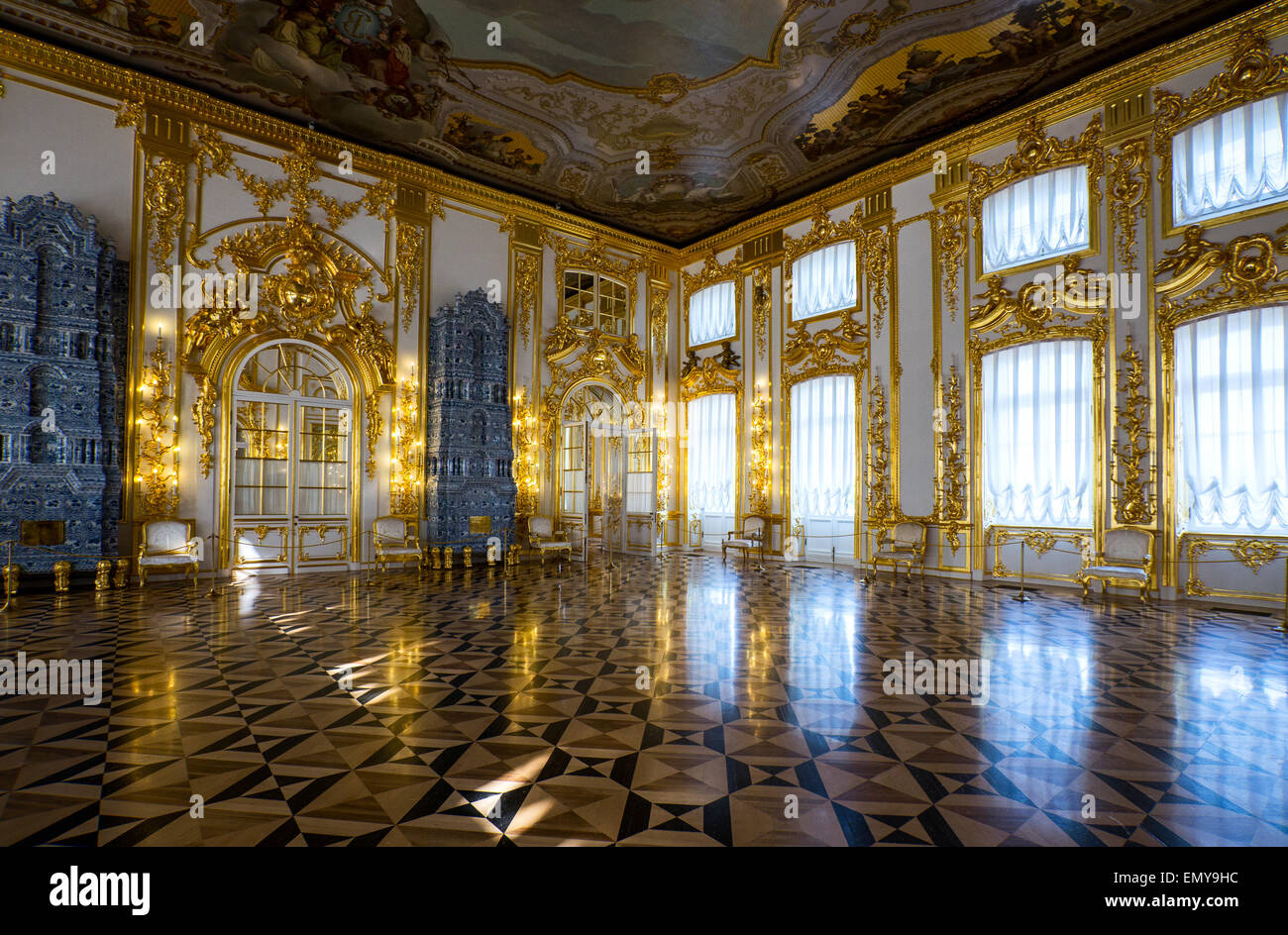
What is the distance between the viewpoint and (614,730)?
11.3 feet

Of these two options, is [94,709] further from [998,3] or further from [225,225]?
[998,3]

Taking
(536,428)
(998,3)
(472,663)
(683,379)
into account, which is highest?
(998,3)

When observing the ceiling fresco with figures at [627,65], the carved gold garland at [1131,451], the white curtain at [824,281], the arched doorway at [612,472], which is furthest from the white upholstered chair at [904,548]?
the ceiling fresco with figures at [627,65]

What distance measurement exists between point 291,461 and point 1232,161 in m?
12.8

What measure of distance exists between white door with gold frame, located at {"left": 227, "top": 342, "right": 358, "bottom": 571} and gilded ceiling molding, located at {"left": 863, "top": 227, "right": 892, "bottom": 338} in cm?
884

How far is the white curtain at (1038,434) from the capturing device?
8.49m

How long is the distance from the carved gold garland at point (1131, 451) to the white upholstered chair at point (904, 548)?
2.51 m

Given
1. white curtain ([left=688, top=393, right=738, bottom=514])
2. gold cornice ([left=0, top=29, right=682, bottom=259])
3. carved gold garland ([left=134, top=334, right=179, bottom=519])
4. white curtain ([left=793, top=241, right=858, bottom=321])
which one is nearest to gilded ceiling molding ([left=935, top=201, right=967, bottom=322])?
white curtain ([left=793, top=241, right=858, bottom=321])

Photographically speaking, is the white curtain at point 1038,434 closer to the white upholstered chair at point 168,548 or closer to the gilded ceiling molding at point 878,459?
the gilded ceiling molding at point 878,459

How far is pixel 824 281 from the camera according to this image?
464 inches

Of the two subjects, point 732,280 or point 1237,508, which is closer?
point 1237,508

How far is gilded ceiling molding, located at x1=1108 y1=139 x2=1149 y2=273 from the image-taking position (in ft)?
26.2

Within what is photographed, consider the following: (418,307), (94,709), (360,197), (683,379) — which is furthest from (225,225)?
(683,379)
